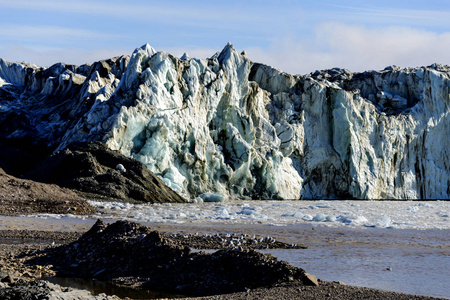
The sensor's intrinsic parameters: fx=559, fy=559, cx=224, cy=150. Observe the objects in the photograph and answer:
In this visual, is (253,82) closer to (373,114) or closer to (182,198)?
(373,114)

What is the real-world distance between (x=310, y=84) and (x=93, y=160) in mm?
19096

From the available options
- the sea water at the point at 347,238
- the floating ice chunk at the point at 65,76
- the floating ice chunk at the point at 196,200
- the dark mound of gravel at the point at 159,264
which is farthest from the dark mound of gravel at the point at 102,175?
the floating ice chunk at the point at 65,76

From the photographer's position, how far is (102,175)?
2611cm

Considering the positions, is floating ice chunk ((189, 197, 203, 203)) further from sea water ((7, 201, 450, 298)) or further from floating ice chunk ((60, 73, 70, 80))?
floating ice chunk ((60, 73, 70, 80))

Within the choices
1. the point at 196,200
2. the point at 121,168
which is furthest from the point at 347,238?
the point at 196,200

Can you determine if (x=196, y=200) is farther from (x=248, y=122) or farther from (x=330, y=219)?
(x=330, y=219)

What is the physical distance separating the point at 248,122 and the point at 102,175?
11.8 m

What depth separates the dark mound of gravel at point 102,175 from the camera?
82.7 ft

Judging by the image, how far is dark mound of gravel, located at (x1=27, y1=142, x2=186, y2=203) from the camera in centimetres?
2520

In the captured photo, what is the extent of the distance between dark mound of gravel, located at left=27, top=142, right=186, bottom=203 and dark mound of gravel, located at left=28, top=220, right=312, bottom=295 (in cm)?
1423

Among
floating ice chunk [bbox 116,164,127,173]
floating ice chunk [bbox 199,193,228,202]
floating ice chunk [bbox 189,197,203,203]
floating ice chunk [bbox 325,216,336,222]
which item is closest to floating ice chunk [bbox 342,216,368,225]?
floating ice chunk [bbox 325,216,336,222]

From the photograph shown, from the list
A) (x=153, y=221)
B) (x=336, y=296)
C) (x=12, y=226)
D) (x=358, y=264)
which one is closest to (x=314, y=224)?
(x=153, y=221)

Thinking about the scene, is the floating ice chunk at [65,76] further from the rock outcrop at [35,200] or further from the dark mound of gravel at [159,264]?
the dark mound of gravel at [159,264]

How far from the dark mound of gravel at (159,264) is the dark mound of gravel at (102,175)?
14.2 metres
